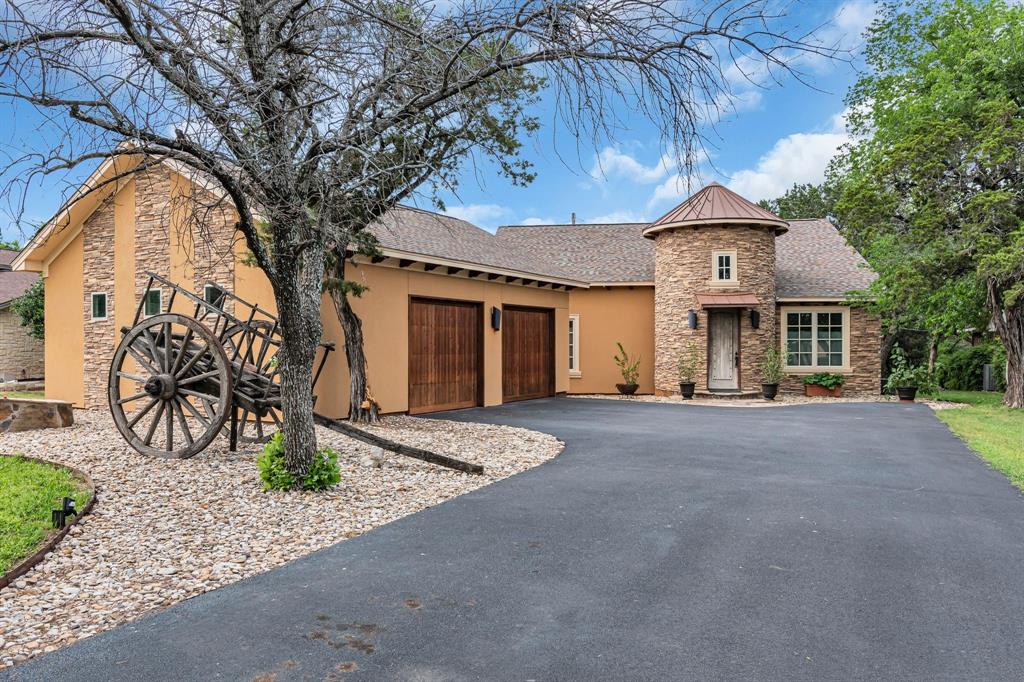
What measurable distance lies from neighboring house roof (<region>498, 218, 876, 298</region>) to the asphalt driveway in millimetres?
13460

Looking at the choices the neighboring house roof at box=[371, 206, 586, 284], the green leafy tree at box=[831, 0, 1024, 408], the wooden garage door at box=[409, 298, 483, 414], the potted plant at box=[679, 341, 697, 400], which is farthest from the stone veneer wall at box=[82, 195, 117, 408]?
the green leafy tree at box=[831, 0, 1024, 408]

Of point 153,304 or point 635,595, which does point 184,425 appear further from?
point 153,304

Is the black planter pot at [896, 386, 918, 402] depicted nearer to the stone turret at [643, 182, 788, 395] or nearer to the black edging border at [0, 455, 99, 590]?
the stone turret at [643, 182, 788, 395]

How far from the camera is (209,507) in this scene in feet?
19.1

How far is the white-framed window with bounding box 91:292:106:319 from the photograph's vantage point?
1346 cm

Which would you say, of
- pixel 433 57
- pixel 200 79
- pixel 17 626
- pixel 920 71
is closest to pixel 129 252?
pixel 200 79

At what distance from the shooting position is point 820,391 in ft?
62.5

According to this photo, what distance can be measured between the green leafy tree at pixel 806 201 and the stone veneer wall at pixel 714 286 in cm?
2482

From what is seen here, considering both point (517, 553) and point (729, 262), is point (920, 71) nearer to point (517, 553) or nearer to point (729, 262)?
point (729, 262)

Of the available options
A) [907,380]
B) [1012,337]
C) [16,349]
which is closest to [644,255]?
[907,380]

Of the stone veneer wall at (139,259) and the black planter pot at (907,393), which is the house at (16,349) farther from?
the black planter pot at (907,393)

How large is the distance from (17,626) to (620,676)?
3114 mm

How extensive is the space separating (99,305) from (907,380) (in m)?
19.8

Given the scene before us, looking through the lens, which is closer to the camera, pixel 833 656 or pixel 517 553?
pixel 833 656
